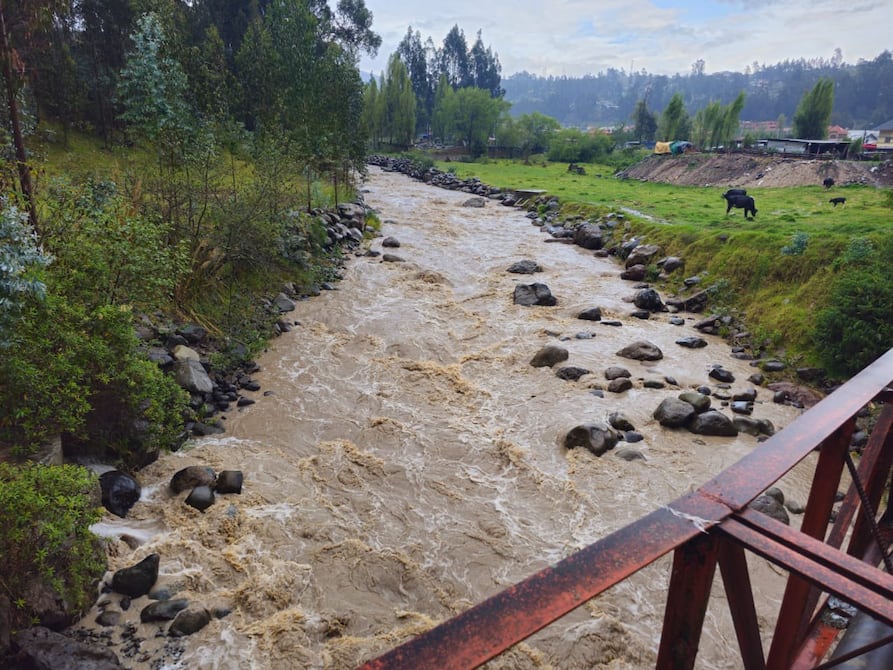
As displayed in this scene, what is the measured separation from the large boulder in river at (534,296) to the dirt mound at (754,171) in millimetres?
30004

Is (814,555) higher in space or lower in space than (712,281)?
higher

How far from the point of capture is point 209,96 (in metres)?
18.8

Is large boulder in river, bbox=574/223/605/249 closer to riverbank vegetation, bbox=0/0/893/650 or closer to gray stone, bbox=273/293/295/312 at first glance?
riverbank vegetation, bbox=0/0/893/650

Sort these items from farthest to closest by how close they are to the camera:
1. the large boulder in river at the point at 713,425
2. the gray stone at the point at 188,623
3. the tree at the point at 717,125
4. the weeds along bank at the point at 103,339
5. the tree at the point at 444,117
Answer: the tree at the point at 444,117 < the tree at the point at 717,125 < the large boulder in river at the point at 713,425 < the gray stone at the point at 188,623 < the weeds along bank at the point at 103,339

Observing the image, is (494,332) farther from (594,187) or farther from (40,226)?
(594,187)

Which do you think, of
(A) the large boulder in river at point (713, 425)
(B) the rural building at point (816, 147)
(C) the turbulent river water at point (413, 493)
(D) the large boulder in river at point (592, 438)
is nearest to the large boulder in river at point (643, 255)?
(C) the turbulent river water at point (413, 493)

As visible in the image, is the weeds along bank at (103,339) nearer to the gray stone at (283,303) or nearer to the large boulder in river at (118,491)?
the gray stone at (283,303)

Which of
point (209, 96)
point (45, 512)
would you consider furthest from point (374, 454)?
point (209, 96)

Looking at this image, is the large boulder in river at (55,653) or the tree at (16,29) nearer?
the large boulder in river at (55,653)

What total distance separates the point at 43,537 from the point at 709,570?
554 centimetres

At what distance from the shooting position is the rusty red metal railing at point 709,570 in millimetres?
1422

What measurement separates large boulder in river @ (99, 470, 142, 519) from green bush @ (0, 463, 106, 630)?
6.05 feet

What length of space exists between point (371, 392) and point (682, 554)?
9.55 meters

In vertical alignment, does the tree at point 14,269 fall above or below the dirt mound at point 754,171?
below
